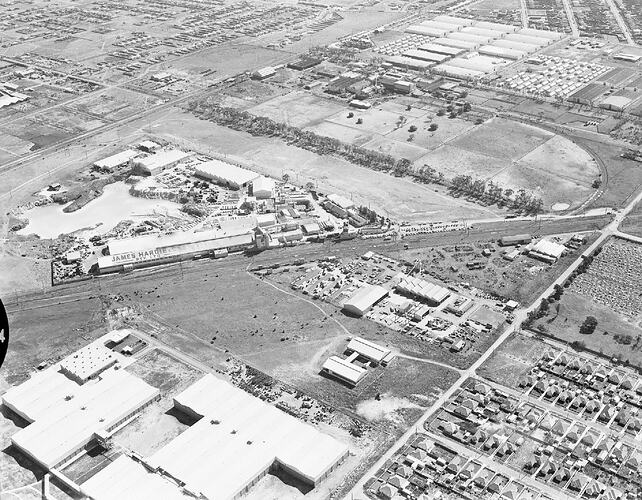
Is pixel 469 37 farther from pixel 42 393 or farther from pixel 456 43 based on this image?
pixel 42 393

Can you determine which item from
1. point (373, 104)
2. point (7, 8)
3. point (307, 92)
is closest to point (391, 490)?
point (373, 104)

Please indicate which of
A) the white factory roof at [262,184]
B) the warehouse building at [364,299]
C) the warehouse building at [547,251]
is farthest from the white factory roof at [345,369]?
the white factory roof at [262,184]

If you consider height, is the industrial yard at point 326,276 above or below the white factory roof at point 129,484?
above

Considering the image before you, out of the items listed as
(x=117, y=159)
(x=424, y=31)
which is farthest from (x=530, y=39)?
(x=117, y=159)

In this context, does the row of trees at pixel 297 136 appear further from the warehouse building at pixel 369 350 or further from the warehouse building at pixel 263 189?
the warehouse building at pixel 369 350

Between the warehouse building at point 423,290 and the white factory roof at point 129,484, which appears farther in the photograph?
the warehouse building at point 423,290
